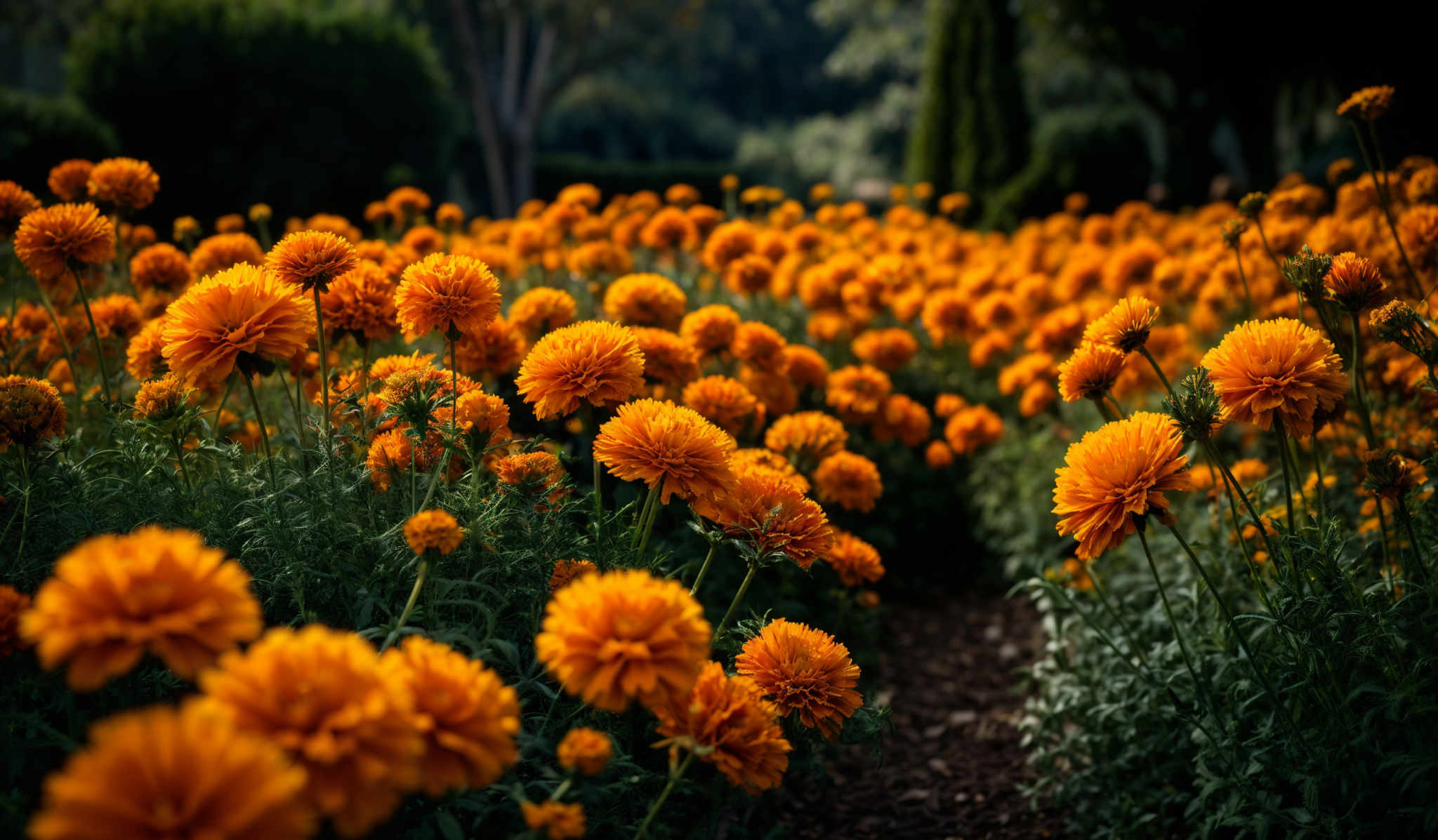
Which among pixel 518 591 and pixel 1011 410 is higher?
pixel 1011 410

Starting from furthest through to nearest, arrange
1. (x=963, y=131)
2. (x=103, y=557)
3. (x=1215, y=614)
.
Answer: (x=963, y=131), (x=1215, y=614), (x=103, y=557)

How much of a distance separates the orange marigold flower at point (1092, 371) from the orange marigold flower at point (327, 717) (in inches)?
59.3

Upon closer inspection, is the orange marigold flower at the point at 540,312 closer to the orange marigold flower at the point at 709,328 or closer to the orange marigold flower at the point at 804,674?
the orange marigold flower at the point at 709,328

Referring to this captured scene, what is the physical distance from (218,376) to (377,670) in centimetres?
85

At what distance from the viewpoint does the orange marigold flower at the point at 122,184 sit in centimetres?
260

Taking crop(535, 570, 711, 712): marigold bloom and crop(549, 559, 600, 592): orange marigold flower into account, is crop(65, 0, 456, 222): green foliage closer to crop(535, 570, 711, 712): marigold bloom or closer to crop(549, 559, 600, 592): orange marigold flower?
crop(549, 559, 600, 592): orange marigold flower

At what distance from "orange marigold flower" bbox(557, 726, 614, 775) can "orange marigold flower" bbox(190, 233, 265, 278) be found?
88.7 inches

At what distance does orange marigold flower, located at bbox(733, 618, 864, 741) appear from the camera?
1630mm

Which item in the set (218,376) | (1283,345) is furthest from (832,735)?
(218,376)

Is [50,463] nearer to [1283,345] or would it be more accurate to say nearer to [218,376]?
[218,376]

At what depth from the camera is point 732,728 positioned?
57.0 inches

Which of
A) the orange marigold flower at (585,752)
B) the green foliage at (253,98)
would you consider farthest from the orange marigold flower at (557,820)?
the green foliage at (253,98)

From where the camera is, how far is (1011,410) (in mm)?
5352

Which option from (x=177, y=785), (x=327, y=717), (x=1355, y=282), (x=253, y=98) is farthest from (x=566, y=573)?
(x=253, y=98)
